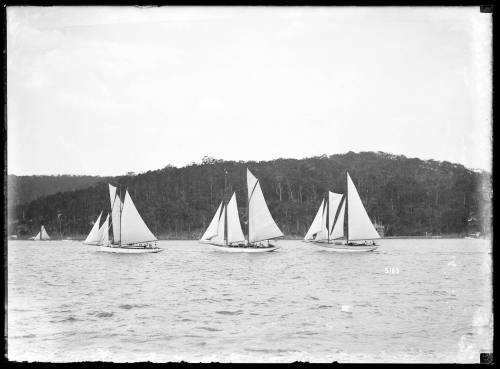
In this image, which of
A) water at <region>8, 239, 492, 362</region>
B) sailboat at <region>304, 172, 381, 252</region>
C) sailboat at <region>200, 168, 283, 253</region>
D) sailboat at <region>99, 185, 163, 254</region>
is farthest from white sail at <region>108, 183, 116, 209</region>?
sailboat at <region>304, 172, 381, 252</region>

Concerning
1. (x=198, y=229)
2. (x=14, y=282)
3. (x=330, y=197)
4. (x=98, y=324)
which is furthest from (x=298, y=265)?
(x=14, y=282)

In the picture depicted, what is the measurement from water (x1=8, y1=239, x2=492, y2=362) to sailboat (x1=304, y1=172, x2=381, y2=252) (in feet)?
6.57

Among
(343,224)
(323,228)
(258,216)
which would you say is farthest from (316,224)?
(343,224)

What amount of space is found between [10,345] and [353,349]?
463 centimetres

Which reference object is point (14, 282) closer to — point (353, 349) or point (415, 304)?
point (353, 349)

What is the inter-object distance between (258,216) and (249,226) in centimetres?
350

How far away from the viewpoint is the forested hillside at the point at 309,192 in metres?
7.89

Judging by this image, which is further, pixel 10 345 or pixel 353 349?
pixel 353 349

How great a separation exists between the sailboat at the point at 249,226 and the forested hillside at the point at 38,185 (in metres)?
3.34

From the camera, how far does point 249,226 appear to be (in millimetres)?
21625

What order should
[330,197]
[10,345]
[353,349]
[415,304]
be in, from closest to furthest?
[10,345] < [353,349] < [415,304] < [330,197]

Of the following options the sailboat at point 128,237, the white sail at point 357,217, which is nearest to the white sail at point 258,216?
the white sail at point 357,217

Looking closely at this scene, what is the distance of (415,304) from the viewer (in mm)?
9188

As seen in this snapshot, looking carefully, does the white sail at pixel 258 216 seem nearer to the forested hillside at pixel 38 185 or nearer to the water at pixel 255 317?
the water at pixel 255 317
